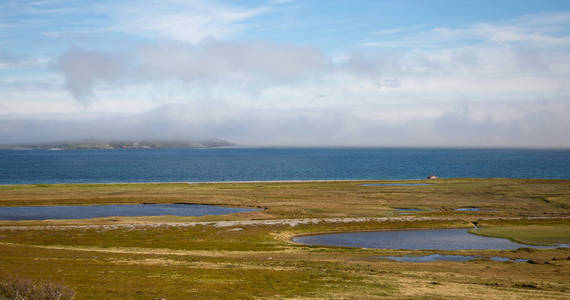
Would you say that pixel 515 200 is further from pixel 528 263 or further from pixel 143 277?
pixel 143 277

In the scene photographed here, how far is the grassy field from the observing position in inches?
1017

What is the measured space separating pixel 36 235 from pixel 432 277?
1481 inches

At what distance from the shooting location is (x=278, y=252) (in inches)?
1609

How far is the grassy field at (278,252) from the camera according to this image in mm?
25828

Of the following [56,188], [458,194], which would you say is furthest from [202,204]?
[458,194]

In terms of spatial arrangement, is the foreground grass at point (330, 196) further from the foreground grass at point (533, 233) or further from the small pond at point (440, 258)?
the small pond at point (440, 258)

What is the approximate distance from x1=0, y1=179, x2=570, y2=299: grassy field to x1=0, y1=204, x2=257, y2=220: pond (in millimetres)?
3886

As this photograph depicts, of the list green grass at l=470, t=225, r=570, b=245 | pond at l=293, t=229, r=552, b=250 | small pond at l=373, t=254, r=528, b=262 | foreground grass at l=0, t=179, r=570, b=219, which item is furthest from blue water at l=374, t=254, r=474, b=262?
foreground grass at l=0, t=179, r=570, b=219

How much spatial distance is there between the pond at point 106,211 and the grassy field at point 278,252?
3.89m

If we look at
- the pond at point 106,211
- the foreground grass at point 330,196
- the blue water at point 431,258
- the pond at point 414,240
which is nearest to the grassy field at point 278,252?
the foreground grass at point 330,196

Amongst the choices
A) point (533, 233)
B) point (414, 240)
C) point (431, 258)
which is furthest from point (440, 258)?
point (533, 233)

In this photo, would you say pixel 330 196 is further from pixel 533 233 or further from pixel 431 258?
pixel 431 258

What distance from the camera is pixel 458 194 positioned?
8925cm

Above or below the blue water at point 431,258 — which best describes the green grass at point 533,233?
below
